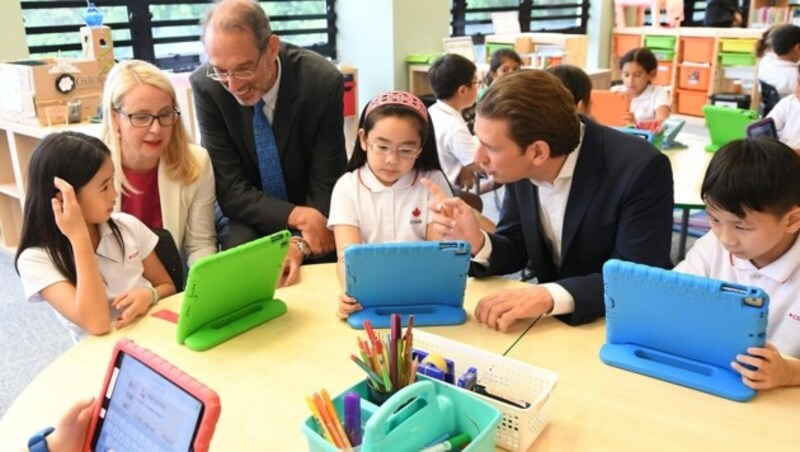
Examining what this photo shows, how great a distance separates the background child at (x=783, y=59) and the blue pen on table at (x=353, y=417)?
4.93 meters

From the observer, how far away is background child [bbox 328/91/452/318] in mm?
1875

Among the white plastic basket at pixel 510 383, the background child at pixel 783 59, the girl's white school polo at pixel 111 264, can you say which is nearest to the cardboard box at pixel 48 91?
the girl's white school polo at pixel 111 264

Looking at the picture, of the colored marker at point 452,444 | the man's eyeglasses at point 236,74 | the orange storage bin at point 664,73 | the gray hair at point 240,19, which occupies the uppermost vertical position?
the gray hair at point 240,19

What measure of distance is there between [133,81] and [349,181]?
0.68m

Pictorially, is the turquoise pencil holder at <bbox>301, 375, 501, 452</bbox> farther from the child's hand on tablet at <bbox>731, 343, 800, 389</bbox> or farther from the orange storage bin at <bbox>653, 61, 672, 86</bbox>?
the orange storage bin at <bbox>653, 61, 672, 86</bbox>

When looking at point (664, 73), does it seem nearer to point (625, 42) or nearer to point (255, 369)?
point (625, 42)

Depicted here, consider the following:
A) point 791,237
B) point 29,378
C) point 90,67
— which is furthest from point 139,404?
point 90,67

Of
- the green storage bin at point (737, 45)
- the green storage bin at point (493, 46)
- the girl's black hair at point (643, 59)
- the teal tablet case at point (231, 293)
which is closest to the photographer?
the teal tablet case at point (231, 293)

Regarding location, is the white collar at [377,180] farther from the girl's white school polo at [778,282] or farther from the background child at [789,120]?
the background child at [789,120]

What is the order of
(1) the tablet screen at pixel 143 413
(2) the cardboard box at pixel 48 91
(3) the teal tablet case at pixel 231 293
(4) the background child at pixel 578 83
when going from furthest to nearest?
(2) the cardboard box at pixel 48 91 < (4) the background child at pixel 578 83 < (3) the teal tablet case at pixel 231 293 < (1) the tablet screen at pixel 143 413

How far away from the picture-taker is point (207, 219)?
222cm

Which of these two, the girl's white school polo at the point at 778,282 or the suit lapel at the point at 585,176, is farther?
the suit lapel at the point at 585,176

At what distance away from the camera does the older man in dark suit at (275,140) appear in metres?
2.20

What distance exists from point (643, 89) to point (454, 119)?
1479 mm
